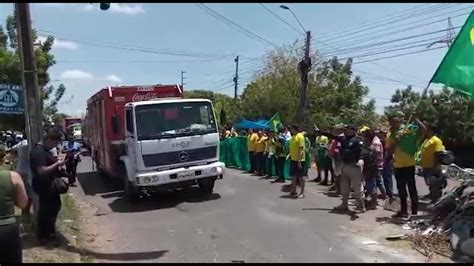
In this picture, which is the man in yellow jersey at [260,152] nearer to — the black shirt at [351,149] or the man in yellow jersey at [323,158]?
the man in yellow jersey at [323,158]

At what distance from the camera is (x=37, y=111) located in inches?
348

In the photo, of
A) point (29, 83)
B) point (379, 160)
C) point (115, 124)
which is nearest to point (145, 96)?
point (115, 124)

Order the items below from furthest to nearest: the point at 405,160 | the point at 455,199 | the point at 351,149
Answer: the point at 351,149, the point at 405,160, the point at 455,199

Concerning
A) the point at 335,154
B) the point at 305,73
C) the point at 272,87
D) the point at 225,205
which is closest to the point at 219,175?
the point at 225,205

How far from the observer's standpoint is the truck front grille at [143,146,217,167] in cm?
1194

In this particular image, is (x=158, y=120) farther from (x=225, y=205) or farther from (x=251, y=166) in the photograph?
(x=251, y=166)

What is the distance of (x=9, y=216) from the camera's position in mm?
5188

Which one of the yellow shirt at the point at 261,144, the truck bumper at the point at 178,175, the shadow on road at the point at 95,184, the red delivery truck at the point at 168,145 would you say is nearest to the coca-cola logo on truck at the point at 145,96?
the red delivery truck at the point at 168,145

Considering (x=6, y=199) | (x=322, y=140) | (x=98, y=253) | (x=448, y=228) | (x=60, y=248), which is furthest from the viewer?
(x=322, y=140)

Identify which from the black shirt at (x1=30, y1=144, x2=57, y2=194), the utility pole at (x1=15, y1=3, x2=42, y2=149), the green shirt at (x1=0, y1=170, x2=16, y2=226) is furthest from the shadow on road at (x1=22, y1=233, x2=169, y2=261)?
the green shirt at (x1=0, y1=170, x2=16, y2=226)

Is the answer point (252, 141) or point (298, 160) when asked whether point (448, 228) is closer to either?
point (298, 160)

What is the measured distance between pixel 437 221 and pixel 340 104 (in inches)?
1132

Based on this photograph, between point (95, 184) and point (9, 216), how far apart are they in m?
12.0

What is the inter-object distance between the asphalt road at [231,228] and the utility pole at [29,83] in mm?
2185
